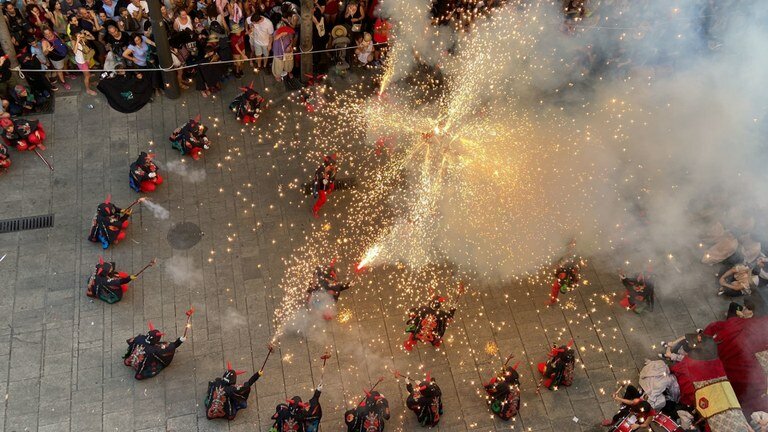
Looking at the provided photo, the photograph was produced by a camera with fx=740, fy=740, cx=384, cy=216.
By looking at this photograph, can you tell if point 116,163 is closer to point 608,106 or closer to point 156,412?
point 156,412

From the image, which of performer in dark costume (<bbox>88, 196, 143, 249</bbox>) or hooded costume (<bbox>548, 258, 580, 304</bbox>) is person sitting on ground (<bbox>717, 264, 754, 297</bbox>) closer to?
hooded costume (<bbox>548, 258, 580, 304</bbox>)

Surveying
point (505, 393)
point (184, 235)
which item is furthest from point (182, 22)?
point (505, 393)

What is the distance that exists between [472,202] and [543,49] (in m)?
3.76

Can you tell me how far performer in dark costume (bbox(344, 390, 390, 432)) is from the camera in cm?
884

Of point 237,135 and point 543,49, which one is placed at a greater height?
point 543,49

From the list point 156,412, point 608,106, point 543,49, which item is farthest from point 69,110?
point 608,106

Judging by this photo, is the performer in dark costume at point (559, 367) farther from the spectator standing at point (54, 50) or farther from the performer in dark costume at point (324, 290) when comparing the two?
the spectator standing at point (54, 50)

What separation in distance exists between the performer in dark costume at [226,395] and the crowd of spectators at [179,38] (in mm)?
5251

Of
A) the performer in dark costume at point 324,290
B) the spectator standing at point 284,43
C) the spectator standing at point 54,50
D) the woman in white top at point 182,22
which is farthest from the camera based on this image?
the spectator standing at point 284,43

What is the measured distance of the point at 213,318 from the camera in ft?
32.6

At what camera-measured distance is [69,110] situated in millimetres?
11742

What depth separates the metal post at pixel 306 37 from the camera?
37.8 feet

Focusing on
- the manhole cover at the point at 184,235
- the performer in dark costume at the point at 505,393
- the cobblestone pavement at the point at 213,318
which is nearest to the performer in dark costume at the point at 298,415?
the cobblestone pavement at the point at 213,318

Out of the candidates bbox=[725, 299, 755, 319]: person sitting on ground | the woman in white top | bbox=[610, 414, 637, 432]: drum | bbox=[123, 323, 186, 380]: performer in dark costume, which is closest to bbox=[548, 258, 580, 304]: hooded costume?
bbox=[610, 414, 637, 432]: drum
